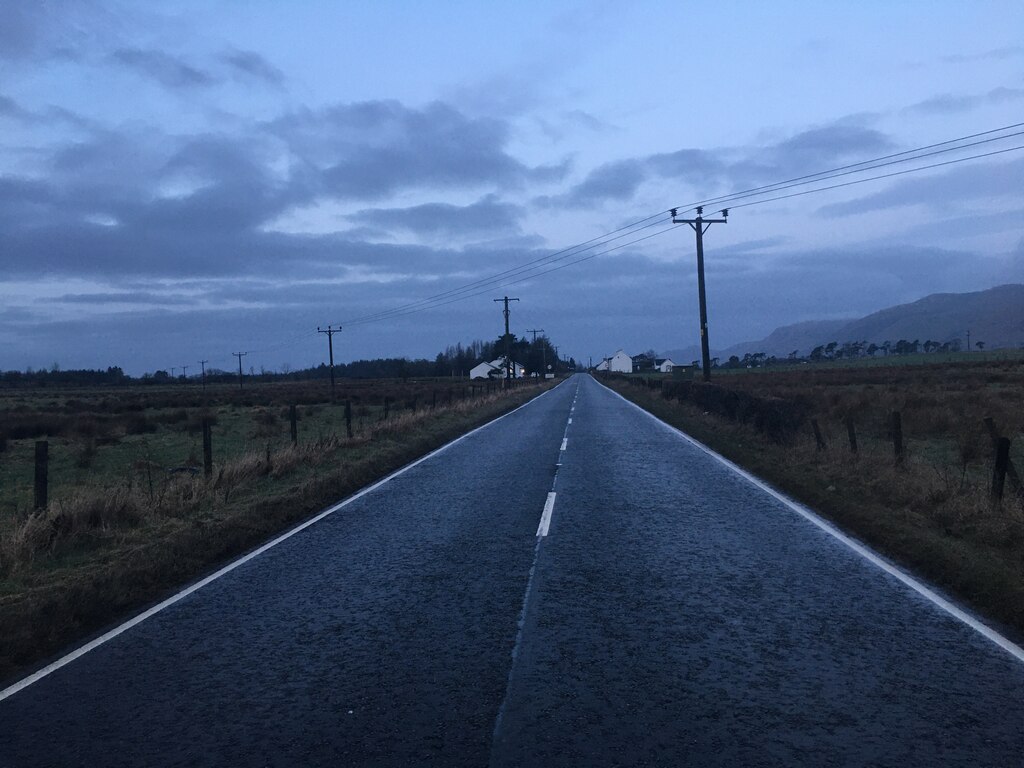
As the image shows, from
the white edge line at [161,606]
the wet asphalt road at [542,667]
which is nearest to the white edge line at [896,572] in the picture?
the wet asphalt road at [542,667]

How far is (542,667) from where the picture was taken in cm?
584

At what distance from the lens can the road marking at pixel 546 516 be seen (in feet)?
35.7

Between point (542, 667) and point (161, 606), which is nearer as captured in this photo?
point (542, 667)

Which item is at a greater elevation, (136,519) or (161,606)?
(136,519)

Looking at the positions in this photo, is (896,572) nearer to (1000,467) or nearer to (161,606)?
(1000,467)

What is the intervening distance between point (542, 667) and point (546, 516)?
620 cm

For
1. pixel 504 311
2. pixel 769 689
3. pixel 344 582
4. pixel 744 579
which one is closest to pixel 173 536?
pixel 344 582

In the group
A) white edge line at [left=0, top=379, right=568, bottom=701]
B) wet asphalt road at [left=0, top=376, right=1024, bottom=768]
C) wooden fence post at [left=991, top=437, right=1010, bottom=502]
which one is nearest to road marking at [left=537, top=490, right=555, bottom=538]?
wet asphalt road at [left=0, top=376, right=1024, bottom=768]

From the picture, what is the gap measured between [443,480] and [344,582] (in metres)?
7.88

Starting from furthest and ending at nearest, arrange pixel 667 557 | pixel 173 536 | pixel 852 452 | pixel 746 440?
pixel 746 440 < pixel 852 452 < pixel 173 536 < pixel 667 557

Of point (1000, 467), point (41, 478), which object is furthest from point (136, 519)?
point (1000, 467)

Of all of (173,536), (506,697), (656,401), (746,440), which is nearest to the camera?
(506,697)

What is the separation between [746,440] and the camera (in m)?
22.3

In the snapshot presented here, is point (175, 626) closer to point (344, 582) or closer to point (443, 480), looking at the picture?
point (344, 582)
